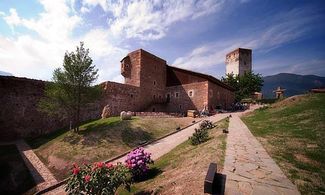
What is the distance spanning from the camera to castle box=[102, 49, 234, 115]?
27.9 m

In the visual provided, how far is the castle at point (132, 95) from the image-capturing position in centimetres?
2170

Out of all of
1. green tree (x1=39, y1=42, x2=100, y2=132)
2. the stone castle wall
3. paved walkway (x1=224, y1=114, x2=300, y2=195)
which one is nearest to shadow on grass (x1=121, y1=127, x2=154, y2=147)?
green tree (x1=39, y1=42, x2=100, y2=132)

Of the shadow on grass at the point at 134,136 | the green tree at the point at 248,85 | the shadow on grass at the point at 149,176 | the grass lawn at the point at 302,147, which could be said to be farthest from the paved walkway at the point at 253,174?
the green tree at the point at 248,85

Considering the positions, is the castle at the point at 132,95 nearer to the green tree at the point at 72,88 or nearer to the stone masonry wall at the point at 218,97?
the stone masonry wall at the point at 218,97

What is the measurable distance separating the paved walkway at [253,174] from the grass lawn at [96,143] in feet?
34.3

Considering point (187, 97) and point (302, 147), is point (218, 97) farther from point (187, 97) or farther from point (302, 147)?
point (302, 147)

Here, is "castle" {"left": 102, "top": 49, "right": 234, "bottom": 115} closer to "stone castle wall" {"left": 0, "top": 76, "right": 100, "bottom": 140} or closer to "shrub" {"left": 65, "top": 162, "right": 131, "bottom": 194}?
"stone castle wall" {"left": 0, "top": 76, "right": 100, "bottom": 140}

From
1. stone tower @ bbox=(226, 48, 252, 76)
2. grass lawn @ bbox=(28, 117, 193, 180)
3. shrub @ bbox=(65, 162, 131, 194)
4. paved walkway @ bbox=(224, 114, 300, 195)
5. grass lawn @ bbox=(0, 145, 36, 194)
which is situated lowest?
grass lawn @ bbox=(0, 145, 36, 194)

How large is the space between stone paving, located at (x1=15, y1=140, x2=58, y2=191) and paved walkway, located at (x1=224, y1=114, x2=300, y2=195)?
36.7 feet

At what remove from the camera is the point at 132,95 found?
2945cm

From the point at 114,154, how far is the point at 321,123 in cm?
1483

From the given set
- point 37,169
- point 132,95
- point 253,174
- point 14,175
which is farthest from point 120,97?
point 253,174

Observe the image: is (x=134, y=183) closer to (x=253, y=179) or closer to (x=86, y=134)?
(x=253, y=179)

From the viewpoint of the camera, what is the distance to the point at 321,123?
11.4 m
